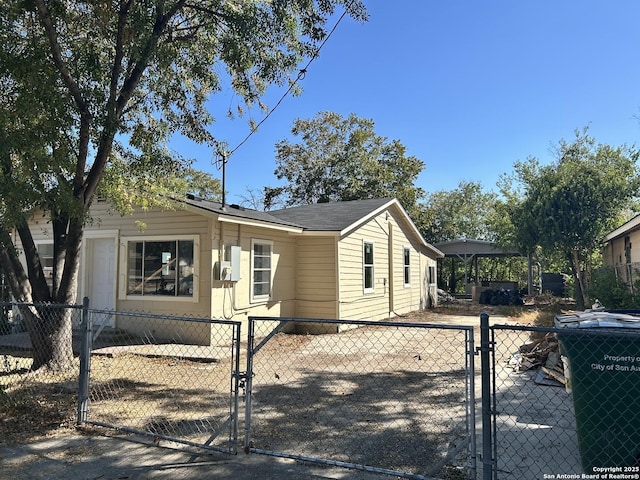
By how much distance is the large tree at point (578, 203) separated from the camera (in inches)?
610

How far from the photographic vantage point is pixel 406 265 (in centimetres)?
1625

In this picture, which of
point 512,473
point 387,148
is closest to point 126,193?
point 512,473

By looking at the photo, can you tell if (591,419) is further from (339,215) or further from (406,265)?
(406,265)

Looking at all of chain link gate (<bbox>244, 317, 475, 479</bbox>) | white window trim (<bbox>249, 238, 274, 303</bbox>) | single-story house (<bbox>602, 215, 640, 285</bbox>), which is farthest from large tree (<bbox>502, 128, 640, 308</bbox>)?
white window trim (<bbox>249, 238, 274, 303</bbox>)

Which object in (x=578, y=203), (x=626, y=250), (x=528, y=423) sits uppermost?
(x=578, y=203)

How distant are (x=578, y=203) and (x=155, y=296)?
1474cm

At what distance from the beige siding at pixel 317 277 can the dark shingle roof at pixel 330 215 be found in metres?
0.45

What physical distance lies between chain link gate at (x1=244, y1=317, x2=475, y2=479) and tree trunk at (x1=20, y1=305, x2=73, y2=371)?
301 centimetres

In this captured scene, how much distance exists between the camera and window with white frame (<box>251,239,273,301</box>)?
33.9ft

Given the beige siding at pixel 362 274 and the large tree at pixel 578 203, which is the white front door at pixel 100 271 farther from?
the large tree at pixel 578 203

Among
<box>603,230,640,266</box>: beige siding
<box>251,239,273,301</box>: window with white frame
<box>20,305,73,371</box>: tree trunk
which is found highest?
<box>603,230,640,266</box>: beige siding

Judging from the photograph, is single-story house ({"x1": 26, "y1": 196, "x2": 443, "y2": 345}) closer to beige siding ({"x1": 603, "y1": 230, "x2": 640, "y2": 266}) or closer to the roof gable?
the roof gable

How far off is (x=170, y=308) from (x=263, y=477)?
6.94m

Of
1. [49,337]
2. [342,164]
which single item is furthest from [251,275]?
[342,164]
